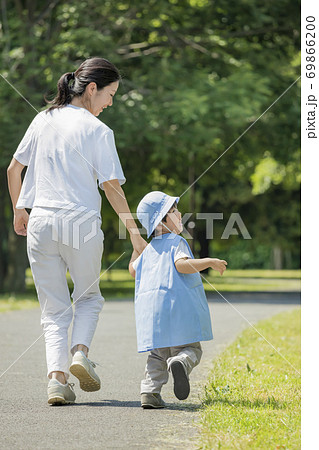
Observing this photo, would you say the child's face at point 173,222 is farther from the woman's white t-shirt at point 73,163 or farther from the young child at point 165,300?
the woman's white t-shirt at point 73,163

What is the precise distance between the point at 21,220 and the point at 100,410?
128 centimetres

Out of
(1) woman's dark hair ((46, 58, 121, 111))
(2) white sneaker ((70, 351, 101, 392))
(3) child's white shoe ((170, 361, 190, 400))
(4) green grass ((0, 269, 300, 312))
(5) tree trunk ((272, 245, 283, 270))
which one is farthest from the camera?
(5) tree trunk ((272, 245, 283, 270))

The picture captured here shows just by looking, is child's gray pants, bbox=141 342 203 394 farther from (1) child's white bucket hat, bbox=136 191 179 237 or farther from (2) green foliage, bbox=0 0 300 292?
(2) green foliage, bbox=0 0 300 292

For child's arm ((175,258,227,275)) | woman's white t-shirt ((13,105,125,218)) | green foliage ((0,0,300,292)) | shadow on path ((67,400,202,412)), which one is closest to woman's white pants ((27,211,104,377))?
woman's white t-shirt ((13,105,125,218))

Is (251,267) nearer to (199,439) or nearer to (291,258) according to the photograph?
(291,258)

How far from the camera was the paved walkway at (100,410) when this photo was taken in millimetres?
3711

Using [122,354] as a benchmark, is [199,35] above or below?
above

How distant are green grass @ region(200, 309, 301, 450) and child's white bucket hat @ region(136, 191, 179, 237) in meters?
1.10

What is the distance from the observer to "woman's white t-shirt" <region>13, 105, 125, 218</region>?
4695mm

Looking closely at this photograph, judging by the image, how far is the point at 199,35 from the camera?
19109mm

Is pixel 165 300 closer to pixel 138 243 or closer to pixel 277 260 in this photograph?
pixel 138 243

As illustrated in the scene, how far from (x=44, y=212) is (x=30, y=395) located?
1.18 meters

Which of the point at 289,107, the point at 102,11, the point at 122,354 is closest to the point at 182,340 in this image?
the point at 122,354

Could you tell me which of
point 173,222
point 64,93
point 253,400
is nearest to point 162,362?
point 253,400
